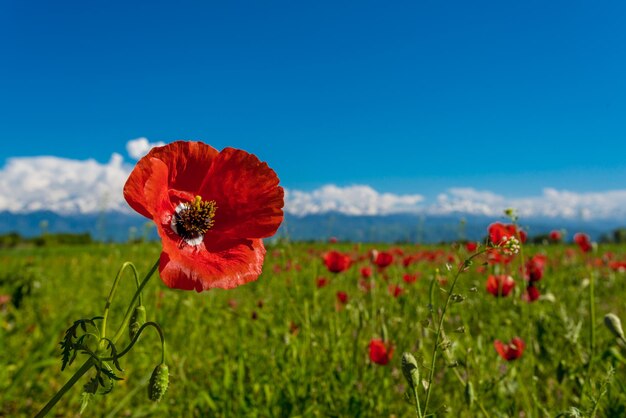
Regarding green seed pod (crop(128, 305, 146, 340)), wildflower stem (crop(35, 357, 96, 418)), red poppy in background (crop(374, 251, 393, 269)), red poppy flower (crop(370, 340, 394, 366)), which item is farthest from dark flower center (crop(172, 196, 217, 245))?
red poppy in background (crop(374, 251, 393, 269))

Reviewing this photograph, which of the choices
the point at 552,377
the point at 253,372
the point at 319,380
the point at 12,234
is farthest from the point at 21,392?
the point at 12,234

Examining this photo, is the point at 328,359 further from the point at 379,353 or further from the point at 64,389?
the point at 64,389

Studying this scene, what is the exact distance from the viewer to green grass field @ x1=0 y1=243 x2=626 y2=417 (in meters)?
1.93

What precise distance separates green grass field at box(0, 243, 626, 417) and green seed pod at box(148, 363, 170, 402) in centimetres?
57

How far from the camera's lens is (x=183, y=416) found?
235 cm

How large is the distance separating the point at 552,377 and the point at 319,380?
1.52 m

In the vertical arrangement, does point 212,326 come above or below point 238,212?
below

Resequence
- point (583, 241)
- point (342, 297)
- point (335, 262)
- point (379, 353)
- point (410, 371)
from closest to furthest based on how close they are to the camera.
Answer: point (410, 371) → point (379, 353) → point (342, 297) → point (335, 262) → point (583, 241)

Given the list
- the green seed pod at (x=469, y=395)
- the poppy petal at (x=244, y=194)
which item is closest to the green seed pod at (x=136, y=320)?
the poppy petal at (x=244, y=194)

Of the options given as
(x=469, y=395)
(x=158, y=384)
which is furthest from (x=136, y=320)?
(x=469, y=395)

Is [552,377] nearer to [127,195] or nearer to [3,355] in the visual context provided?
[127,195]

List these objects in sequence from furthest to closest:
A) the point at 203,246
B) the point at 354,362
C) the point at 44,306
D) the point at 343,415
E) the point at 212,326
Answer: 1. the point at 44,306
2. the point at 212,326
3. the point at 354,362
4. the point at 343,415
5. the point at 203,246

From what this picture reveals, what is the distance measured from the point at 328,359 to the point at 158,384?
1516 mm

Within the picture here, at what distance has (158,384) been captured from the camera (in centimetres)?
89
